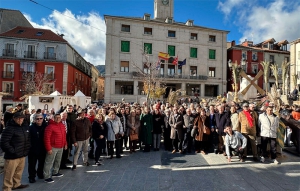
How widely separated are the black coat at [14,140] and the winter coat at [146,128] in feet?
14.4

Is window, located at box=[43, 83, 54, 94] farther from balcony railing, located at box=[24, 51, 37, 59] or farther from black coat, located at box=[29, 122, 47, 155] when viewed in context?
black coat, located at box=[29, 122, 47, 155]

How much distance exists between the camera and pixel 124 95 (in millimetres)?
31359

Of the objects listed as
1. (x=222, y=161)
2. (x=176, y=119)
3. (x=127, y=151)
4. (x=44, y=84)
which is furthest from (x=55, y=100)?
(x=44, y=84)

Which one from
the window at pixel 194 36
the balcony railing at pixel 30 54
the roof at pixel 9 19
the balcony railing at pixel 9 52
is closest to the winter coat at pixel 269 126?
the window at pixel 194 36

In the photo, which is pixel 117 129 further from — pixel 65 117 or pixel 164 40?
pixel 164 40

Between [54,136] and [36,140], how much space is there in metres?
0.43

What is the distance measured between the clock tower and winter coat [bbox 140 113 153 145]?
33.0 meters

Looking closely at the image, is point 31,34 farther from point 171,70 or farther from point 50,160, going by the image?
point 50,160

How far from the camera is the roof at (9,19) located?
31.2 m

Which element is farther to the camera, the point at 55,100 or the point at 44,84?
the point at 44,84

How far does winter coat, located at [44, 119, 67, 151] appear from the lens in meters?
5.08

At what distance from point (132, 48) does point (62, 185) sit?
94.5ft

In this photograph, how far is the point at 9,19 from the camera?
3216cm

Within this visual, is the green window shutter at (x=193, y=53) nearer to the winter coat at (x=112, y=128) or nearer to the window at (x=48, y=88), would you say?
the window at (x=48, y=88)
